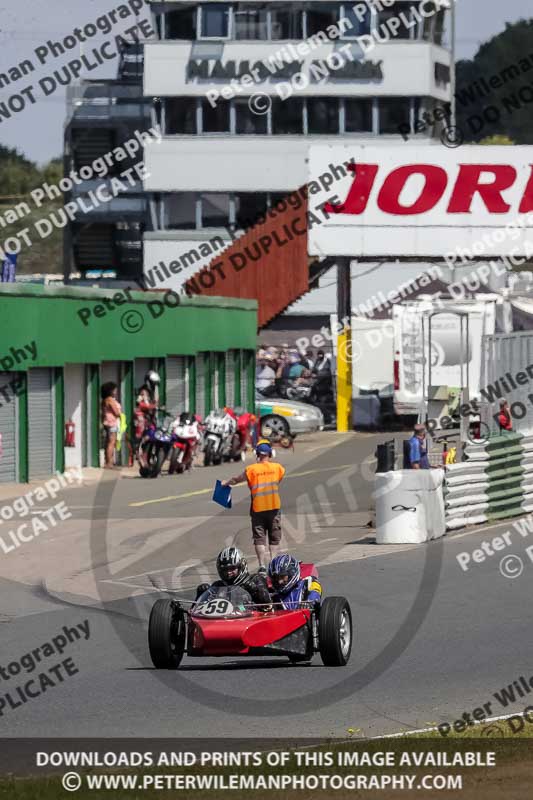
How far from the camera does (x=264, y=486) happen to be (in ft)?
62.3

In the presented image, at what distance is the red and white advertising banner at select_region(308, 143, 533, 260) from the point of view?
4422 cm

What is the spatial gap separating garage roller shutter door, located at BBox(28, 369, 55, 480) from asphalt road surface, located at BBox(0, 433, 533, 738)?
8.38 feet

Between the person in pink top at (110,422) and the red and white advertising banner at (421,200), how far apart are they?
40.3ft

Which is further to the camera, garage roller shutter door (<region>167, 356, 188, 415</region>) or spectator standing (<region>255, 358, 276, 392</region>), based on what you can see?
spectator standing (<region>255, 358, 276, 392</region>)

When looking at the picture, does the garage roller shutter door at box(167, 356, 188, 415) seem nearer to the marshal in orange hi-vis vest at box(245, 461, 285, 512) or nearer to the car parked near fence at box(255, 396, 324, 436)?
the car parked near fence at box(255, 396, 324, 436)

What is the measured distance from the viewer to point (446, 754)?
954 cm

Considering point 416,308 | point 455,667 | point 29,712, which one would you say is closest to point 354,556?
point 455,667

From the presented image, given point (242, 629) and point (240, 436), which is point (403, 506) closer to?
point (242, 629)

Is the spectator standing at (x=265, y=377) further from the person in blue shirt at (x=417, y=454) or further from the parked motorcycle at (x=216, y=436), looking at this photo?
the person in blue shirt at (x=417, y=454)

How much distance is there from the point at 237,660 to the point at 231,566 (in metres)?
1.33

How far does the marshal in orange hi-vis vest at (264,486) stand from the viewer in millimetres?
18984

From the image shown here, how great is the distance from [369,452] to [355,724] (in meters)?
26.9

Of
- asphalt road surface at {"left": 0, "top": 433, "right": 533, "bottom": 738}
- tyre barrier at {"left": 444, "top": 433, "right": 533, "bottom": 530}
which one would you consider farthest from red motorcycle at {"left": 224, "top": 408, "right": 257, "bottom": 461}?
tyre barrier at {"left": 444, "top": 433, "right": 533, "bottom": 530}

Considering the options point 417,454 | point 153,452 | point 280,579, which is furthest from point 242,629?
point 153,452
